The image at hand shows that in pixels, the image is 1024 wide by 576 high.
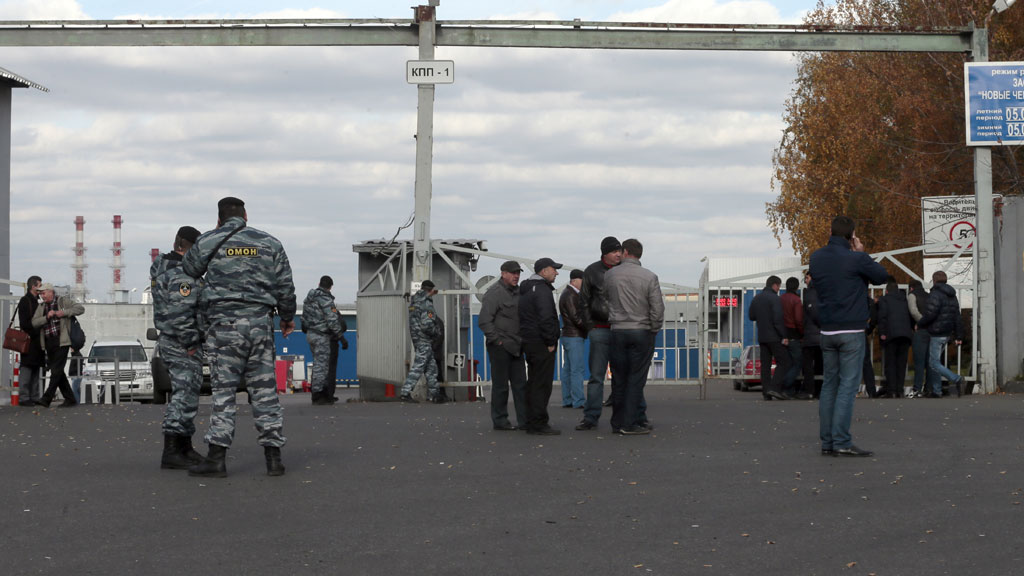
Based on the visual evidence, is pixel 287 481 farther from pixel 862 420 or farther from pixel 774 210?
pixel 774 210

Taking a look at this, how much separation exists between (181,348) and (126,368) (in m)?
18.6

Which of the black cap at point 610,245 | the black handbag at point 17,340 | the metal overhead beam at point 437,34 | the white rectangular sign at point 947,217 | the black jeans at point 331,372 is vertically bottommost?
the black jeans at point 331,372

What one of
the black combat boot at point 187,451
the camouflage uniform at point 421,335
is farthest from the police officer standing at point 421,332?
the black combat boot at point 187,451

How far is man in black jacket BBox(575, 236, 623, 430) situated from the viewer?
13.4 meters

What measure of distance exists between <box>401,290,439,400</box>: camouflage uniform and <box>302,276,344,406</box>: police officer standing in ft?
3.94

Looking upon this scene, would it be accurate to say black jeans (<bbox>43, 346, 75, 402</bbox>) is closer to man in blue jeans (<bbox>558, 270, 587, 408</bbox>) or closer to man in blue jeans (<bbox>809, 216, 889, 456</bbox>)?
man in blue jeans (<bbox>558, 270, 587, 408</bbox>)

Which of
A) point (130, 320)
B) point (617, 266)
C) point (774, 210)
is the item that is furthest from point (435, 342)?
point (130, 320)

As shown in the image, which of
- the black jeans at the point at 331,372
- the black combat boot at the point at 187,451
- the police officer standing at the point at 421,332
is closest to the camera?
the black combat boot at the point at 187,451

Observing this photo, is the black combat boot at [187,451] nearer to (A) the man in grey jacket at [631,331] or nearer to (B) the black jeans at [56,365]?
(A) the man in grey jacket at [631,331]

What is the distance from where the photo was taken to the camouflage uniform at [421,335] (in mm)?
19734

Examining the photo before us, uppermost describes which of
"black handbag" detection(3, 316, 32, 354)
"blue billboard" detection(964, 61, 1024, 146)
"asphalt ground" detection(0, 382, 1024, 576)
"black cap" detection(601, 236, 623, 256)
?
"blue billboard" detection(964, 61, 1024, 146)

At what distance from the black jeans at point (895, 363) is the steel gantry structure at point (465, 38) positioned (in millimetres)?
1525

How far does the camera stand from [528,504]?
8.16 m

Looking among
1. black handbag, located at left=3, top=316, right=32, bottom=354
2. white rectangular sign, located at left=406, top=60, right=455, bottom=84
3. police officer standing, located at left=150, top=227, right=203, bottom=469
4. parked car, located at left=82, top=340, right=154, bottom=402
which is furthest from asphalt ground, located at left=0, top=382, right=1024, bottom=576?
parked car, located at left=82, top=340, right=154, bottom=402
